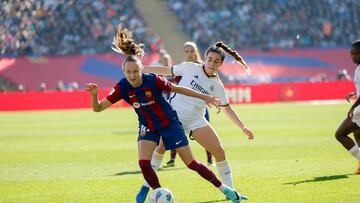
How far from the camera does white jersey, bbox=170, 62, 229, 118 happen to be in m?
10.9

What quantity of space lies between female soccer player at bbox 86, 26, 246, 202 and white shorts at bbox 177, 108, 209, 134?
3.03 ft

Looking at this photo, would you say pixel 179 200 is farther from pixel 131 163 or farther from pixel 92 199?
pixel 131 163

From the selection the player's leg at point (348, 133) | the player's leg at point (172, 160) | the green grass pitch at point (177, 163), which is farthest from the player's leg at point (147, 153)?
the player's leg at point (172, 160)

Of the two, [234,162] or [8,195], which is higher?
[8,195]

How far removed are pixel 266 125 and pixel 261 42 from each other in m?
Answer: 23.7

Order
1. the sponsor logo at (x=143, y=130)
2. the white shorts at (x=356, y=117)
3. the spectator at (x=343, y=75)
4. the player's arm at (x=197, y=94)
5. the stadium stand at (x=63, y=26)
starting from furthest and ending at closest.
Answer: the stadium stand at (x=63, y=26), the spectator at (x=343, y=75), the white shorts at (x=356, y=117), the sponsor logo at (x=143, y=130), the player's arm at (x=197, y=94)

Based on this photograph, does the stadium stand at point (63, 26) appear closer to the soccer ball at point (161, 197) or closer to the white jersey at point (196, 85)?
the white jersey at point (196, 85)

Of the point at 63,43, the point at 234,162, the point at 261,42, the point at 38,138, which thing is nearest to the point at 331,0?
the point at 261,42

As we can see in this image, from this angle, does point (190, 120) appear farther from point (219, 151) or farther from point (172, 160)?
point (172, 160)

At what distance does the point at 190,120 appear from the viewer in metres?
10.8

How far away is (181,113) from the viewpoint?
10922 mm

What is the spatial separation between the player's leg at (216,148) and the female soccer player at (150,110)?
73 centimetres

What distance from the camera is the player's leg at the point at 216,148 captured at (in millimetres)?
10508

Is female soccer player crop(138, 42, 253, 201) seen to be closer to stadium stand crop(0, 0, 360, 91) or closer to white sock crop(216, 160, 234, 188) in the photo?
white sock crop(216, 160, 234, 188)
